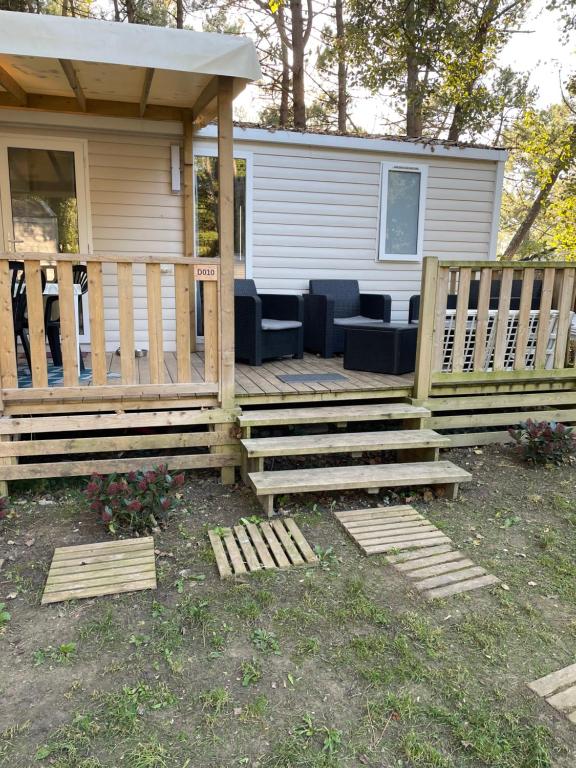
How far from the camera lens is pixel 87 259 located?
324 cm

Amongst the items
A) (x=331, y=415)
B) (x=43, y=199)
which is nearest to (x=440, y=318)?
(x=331, y=415)

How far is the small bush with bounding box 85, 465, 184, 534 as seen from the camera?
2.98 m

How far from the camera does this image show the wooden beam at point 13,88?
3.88m

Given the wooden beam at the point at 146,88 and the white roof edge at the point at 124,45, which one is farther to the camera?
the wooden beam at the point at 146,88

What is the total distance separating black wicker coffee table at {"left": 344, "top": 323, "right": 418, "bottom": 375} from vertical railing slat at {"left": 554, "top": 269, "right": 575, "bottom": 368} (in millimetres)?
1095

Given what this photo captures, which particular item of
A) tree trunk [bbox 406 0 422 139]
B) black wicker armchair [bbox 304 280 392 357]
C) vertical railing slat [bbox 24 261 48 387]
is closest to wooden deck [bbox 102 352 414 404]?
vertical railing slat [bbox 24 261 48 387]

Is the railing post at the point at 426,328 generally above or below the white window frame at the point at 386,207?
below

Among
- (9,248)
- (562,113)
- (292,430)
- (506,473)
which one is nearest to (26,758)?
(292,430)

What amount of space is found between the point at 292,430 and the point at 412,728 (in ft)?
9.14

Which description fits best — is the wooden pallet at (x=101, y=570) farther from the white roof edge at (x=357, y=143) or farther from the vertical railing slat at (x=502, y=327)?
the white roof edge at (x=357, y=143)

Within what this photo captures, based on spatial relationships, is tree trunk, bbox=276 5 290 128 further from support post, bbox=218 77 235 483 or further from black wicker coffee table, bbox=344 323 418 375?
support post, bbox=218 77 235 483

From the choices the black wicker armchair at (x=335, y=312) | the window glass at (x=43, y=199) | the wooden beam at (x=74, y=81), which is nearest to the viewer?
the wooden beam at (x=74, y=81)

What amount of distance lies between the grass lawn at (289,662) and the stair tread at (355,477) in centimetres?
29

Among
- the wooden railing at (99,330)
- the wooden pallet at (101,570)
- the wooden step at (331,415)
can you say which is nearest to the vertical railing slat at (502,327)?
the wooden step at (331,415)
